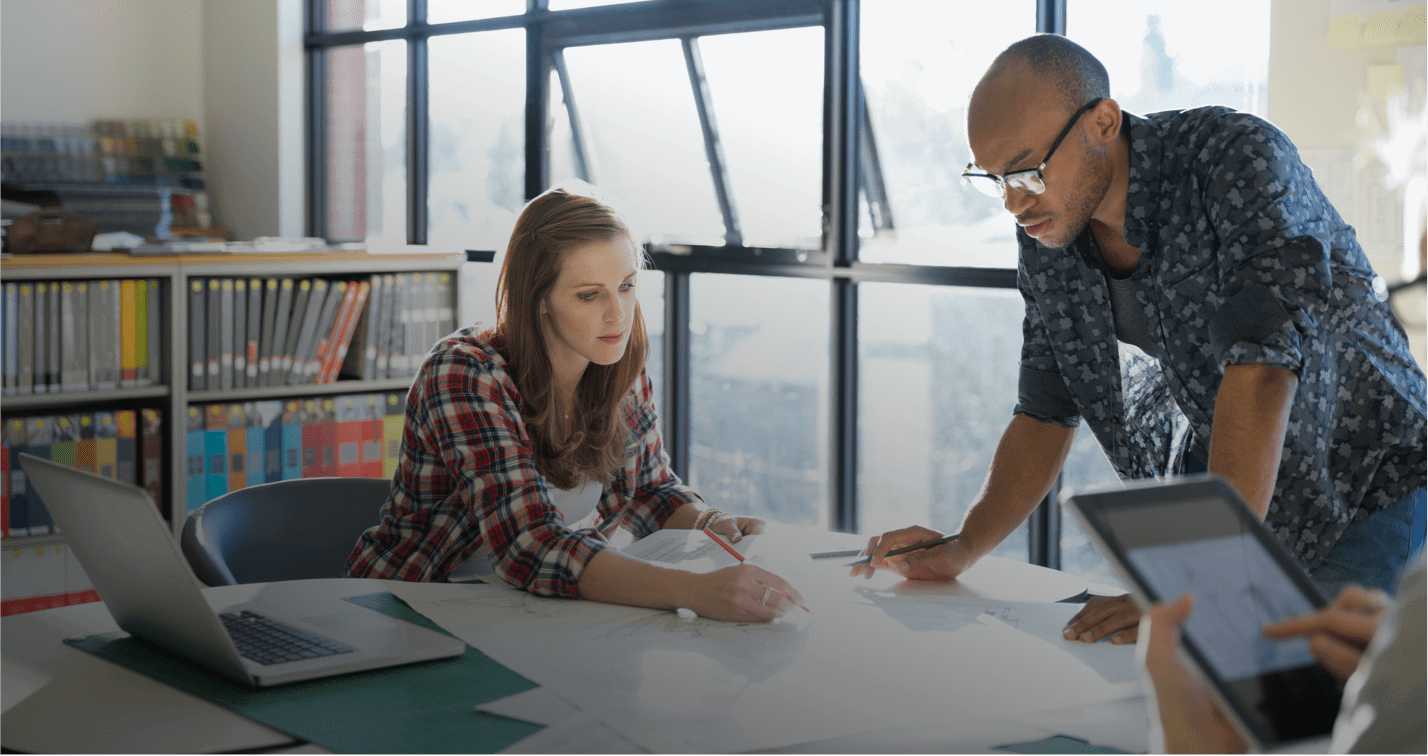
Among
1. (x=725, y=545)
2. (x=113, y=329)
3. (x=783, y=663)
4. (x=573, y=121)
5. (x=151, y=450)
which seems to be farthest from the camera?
(x=573, y=121)

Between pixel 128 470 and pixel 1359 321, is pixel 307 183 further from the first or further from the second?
pixel 1359 321

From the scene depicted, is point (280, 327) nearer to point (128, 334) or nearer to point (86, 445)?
point (128, 334)

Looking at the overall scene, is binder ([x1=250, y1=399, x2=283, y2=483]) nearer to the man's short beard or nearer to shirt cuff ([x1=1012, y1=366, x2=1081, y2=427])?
shirt cuff ([x1=1012, y1=366, x2=1081, y2=427])

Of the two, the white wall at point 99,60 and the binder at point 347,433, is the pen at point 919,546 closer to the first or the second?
the binder at point 347,433

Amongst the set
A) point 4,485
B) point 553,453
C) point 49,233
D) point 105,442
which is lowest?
point 4,485

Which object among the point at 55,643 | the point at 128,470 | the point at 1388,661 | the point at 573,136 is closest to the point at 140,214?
the point at 128,470

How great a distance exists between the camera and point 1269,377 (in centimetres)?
147

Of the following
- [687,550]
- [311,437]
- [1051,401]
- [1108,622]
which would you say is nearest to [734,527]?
[687,550]

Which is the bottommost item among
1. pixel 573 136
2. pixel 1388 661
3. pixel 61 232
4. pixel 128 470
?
pixel 128 470

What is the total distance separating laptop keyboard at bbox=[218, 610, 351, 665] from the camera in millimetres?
1323

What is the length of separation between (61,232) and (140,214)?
91 cm

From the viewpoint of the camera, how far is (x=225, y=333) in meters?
3.63

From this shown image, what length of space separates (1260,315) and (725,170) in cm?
235

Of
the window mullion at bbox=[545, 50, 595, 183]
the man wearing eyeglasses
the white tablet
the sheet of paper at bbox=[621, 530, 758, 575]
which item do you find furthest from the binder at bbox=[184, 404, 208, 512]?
the white tablet
